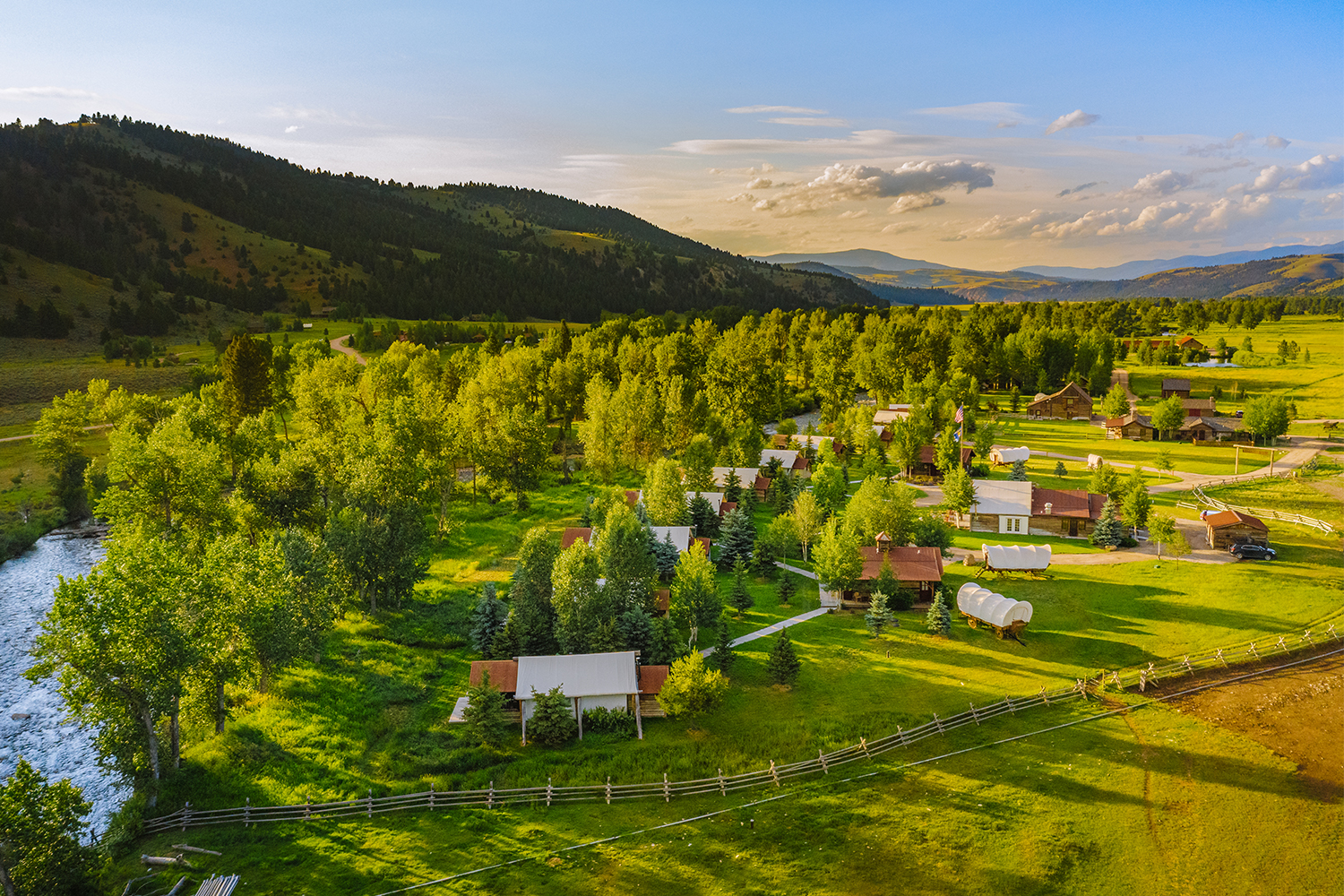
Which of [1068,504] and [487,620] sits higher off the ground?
[1068,504]

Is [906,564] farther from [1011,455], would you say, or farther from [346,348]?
[346,348]

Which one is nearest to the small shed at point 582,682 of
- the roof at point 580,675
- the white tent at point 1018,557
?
the roof at point 580,675

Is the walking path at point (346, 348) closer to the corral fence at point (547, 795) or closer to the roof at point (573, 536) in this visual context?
the roof at point (573, 536)

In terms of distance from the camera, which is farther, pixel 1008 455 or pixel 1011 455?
pixel 1008 455

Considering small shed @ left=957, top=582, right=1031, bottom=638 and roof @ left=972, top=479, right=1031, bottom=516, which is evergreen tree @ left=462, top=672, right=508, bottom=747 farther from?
roof @ left=972, top=479, right=1031, bottom=516

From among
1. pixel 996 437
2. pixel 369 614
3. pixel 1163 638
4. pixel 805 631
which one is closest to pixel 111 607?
pixel 369 614

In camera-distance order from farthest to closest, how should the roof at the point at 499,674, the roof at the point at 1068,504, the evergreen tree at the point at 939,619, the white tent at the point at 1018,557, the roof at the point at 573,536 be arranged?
the roof at the point at 1068,504
the roof at the point at 573,536
the white tent at the point at 1018,557
the evergreen tree at the point at 939,619
the roof at the point at 499,674

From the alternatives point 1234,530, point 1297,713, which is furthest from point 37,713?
point 1234,530
